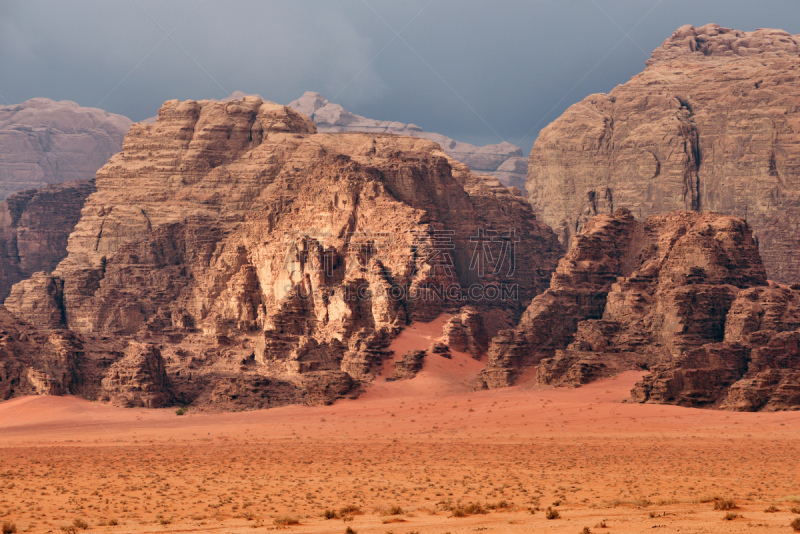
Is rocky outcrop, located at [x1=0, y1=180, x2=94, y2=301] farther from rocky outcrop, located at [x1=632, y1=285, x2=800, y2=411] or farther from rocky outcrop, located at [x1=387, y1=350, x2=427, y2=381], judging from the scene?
rocky outcrop, located at [x1=632, y1=285, x2=800, y2=411]

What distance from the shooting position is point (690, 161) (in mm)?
128750

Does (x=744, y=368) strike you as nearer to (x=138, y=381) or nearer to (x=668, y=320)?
(x=668, y=320)

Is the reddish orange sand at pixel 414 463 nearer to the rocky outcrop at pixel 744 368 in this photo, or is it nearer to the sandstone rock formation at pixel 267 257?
the rocky outcrop at pixel 744 368

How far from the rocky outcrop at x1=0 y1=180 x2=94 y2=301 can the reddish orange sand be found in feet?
189

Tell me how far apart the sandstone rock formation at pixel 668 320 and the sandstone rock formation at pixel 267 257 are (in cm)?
975

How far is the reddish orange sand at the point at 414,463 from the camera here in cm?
3888

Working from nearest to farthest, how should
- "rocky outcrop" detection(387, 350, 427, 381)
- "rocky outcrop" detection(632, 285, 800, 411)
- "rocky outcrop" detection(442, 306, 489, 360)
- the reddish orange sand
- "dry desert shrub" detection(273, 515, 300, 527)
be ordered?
"dry desert shrub" detection(273, 515, 300, 527)
the reddish orange sand
"rocky outcrop" detection(632, 285, 800, 411)
"rocky outcrop" detection(387, 350, 427, 381)
"rocky outcrop" detection(442, 306, 489, 360)

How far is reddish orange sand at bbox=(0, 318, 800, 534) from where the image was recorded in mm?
38875

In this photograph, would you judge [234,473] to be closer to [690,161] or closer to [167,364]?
[167,364]

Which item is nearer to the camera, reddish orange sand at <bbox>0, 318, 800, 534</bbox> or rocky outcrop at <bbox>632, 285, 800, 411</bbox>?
reddish orange sand at <bbox>0, 318, 800, 534</bbox>

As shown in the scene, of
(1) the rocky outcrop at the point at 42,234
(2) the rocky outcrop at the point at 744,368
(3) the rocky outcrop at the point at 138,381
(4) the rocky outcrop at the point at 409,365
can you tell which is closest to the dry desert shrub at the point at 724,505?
(2) the rocky outcrop at the point at 744,368

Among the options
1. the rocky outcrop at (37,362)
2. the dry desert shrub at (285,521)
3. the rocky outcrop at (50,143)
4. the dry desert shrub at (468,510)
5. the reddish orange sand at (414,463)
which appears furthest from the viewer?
the rocky outcrop at (50,143)

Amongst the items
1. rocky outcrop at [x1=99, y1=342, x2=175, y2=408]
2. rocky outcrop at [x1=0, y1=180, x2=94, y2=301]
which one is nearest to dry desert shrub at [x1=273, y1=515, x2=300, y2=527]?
rocky outcrop at [x1=99, y1=342, x2=175, y2=408]

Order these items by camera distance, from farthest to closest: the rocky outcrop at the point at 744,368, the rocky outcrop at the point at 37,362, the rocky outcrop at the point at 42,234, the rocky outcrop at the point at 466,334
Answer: the rocky outcrop at the point at 42,234 < the rocky outcrop at the point at 466,334 < the rocky outcrop at the point at 37,362 < the rocky outcrop at the point at 744,368
